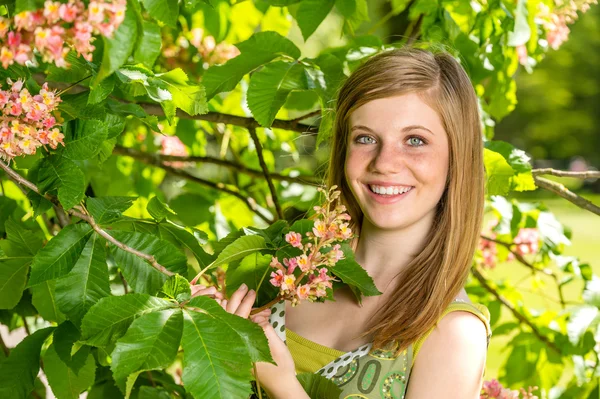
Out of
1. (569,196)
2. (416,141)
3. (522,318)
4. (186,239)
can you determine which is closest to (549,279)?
(522,318)

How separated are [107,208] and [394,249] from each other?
0.65 meters

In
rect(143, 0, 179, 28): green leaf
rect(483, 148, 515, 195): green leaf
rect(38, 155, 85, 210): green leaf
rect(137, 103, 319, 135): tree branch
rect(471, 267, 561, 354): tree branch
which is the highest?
rect(143, 0, 179, 28): green leaf

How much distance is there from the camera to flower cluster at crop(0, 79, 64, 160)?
45.0 inches

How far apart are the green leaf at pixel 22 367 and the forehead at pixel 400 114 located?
759mm

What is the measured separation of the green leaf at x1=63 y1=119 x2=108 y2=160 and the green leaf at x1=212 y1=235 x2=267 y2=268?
0.28m

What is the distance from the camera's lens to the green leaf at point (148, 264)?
125 cm

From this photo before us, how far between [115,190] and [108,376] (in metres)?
0.76

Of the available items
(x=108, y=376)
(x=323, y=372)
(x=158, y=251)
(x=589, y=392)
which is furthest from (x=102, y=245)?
(x=589, y=392)

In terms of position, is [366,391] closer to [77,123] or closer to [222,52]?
[77,123]

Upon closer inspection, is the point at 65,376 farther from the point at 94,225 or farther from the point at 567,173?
the point at 567,173

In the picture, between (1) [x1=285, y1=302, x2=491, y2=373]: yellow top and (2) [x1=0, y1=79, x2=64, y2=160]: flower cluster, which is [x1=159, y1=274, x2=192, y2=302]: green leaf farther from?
(1) [x1=285, y1=302, x2=491, y2=373]: yellow top

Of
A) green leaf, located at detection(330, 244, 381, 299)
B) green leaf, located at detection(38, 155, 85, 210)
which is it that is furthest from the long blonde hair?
green leaf, located at detection(38, 155, 85, 210)

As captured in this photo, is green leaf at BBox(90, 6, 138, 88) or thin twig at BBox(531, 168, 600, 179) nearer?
green leaf at BBox(90, 6, 138, 88)

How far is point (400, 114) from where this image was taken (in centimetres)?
160
